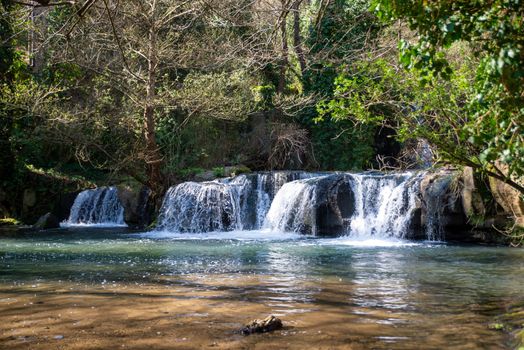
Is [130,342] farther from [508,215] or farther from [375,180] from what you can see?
[375,180]

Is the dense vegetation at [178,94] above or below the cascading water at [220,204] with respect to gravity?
above

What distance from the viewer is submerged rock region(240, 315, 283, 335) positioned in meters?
5.51

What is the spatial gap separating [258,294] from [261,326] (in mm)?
2054

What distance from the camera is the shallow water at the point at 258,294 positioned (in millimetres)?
5434

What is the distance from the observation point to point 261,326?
18.2ft

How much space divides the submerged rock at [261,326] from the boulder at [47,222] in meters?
15.8

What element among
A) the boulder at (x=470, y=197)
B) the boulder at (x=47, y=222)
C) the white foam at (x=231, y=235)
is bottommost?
the white foam at (x=231, y=235)

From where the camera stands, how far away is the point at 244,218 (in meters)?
19.0

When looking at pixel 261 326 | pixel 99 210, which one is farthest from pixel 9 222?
pixel 261 326

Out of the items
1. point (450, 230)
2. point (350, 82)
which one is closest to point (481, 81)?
point (350, 82)

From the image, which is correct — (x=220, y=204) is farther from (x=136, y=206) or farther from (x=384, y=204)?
(x=384, y=204)

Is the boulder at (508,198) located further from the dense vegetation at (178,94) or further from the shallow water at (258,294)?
the dense vegetation at (178,94)

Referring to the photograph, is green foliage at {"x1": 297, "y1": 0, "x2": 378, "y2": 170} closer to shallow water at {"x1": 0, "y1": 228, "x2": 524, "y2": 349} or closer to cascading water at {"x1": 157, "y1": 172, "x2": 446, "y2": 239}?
cascading water at {"x1": 157, "y1": 172, "x2": 446, "y2": 239}

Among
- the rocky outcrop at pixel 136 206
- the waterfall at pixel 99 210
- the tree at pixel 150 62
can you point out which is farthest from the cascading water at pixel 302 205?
the waterfall at pixel 99 210
